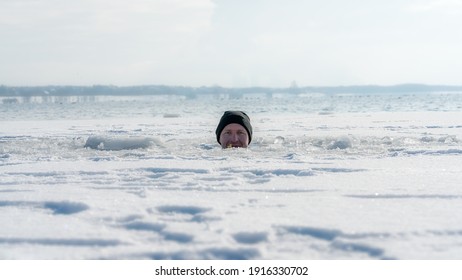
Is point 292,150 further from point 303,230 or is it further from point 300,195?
point 303,230

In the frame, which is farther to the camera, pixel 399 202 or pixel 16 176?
pixel 16 176

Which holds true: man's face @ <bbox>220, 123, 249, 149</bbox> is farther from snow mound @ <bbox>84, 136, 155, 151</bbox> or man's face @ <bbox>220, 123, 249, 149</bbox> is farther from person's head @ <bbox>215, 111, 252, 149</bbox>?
snow mound @ <bbox>84, 136, 155, 151</bbox>

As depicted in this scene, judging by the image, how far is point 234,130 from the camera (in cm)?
634

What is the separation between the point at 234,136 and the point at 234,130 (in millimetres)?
78

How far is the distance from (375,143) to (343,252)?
4622 mm

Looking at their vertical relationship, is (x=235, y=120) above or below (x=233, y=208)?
above

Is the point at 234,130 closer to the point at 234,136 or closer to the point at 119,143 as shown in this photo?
the point at 234,136

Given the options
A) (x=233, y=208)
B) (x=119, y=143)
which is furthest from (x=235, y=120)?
(x=233, y=208)

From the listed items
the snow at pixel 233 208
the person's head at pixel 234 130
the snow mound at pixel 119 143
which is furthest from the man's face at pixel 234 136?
the snow at pixel 233 208

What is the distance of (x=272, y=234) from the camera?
2154 millimetres

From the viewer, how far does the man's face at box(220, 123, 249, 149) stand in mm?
6324

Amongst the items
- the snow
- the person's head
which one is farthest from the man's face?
the snow

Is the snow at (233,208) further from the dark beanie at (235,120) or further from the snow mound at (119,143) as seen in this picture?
the dark beanie at (235,120)
